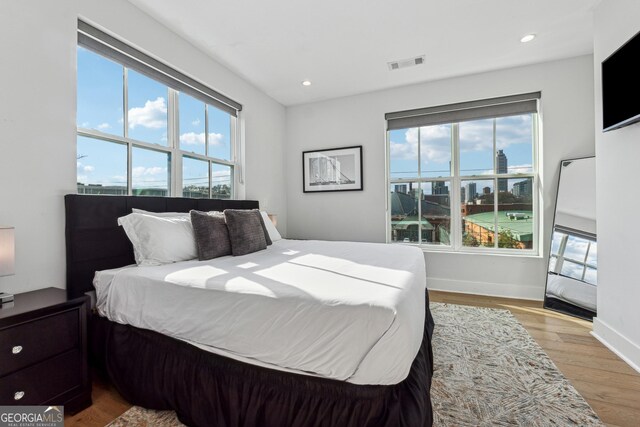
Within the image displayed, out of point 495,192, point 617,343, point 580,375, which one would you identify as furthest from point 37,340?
point 495,192

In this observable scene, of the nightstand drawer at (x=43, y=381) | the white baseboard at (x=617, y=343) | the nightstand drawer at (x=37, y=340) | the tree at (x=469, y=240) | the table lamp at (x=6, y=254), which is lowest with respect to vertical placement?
the white baseboard at (x=617, y=343)

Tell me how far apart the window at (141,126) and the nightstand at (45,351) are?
3.16 ft

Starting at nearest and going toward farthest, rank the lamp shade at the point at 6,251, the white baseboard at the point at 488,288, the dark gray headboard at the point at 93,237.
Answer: the lamp shade at the point at 6,251 < the dark gray headboard at the point at 93,237 < the white baseboard at the point at 488,288

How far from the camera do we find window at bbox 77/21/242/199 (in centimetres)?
212

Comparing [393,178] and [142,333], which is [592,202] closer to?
[393,178]

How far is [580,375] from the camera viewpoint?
1868 mm

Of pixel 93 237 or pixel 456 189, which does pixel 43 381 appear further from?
pixel 456 189

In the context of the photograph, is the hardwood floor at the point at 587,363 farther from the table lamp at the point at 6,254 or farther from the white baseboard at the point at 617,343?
the table lamp at the point at 6,254

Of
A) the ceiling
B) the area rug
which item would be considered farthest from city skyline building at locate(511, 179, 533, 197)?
the area rug

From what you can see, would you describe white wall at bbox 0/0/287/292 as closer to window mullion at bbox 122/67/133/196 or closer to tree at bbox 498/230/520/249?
window mullion at bbox 122/67/133/196

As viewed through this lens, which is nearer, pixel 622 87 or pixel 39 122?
pixel 39 122

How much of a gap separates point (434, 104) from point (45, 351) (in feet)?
14.0

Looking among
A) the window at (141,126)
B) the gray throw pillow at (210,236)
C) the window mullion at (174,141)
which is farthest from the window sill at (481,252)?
the window mullion at (174,141)

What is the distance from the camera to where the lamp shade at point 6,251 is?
4.69 feet
